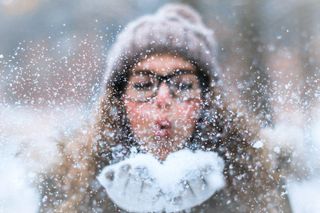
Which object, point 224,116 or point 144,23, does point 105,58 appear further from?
point 224,116

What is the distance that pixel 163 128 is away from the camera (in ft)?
3.00

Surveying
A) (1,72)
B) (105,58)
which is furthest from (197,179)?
(1,72)

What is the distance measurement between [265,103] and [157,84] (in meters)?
0.27

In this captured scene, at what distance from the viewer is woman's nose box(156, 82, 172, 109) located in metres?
0.89

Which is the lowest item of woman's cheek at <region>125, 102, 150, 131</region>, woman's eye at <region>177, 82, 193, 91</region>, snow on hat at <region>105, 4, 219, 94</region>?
woman's cheek at <region>125, 102, 150, 131</region>

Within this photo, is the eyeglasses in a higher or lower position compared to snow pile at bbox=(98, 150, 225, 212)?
higher

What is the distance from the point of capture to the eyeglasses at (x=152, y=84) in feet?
2.91

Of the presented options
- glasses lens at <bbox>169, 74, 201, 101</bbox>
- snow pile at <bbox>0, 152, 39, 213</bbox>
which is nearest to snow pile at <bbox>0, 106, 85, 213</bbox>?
snow pile at <bbox>0, 152, 39, 213</bbox>

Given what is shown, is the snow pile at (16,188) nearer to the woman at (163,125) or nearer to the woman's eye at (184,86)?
the woman at (163,125)

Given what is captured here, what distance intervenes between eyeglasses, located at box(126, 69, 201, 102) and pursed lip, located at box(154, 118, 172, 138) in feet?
0.19

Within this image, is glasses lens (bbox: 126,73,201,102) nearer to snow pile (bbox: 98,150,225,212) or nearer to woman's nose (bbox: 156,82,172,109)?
woman's nose (bbox: 156,82,172,109)

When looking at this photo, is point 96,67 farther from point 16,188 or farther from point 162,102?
point 16,188

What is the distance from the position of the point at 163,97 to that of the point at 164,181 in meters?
0.19

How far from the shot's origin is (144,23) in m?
0.92
